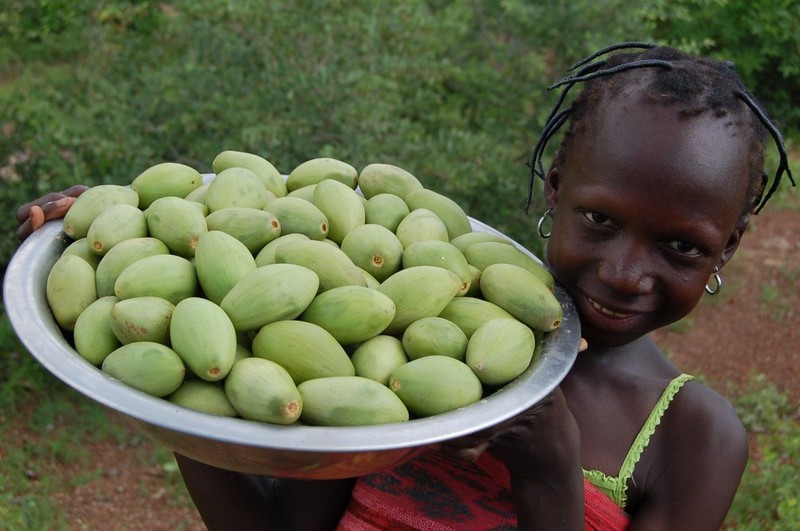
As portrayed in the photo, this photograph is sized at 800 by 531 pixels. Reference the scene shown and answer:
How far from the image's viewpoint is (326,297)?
1285mm

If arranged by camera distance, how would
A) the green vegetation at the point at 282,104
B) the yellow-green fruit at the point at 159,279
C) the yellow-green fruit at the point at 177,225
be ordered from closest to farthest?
the yellow-green fruit at the point at 159,279
the yellow-green fruit at the point at 177,225
the green vegetation at the point at 282,104

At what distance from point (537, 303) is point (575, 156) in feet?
1.01

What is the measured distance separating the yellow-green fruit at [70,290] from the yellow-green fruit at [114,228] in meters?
0.04

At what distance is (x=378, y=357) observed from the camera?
50.1 inches

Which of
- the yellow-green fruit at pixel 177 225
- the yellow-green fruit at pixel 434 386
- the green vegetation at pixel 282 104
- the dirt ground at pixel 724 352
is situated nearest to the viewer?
the yellow-green fruit at pixel 434 386

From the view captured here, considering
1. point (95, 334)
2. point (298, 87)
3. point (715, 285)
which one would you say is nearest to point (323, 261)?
point (95, 334)

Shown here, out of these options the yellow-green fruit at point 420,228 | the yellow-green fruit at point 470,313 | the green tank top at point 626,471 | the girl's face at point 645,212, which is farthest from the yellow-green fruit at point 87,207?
the green tank top at point 626,471

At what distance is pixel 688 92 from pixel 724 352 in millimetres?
3372

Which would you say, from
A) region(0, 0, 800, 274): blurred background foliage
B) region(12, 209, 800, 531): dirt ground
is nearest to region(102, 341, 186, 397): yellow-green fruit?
region(12, 209, 800, 531): dirt ground

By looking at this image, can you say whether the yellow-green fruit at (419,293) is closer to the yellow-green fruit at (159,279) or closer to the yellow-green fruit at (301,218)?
the yellow-green fruit at (301,218)

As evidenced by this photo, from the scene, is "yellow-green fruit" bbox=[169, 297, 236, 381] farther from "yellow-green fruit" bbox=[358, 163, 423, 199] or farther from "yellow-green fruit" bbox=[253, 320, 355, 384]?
"yellow-green fruit" bbox=[358, 163, 423, 199]

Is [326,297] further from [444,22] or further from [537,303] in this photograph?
[444,22]

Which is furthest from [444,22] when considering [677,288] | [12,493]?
[677,288]

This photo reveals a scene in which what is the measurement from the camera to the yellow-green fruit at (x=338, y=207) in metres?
1.49
